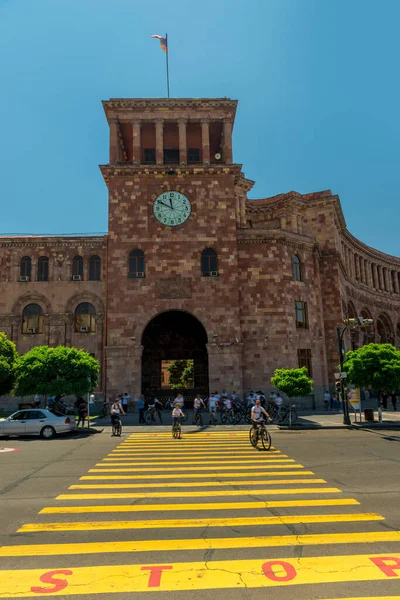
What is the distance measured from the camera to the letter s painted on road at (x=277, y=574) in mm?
5434

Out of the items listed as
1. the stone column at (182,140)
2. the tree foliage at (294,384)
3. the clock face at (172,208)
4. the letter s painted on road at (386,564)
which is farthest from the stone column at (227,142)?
the letter s painted on road at (386,564)

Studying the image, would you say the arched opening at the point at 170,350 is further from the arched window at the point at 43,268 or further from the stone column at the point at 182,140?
the stone column at the point at 182,140

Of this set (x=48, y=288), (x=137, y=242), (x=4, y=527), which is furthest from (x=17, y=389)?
(x=4, y=527)

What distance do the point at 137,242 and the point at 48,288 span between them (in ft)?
26.8

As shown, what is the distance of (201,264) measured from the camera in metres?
33.5

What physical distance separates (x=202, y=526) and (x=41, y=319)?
98.1 feet

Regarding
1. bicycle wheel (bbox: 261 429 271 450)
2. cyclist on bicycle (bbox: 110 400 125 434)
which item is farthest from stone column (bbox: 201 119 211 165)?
bicycle wheel (bbox: 261 429 271 450)

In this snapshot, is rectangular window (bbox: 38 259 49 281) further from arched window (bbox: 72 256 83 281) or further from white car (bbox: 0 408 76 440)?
white car (bbox: 0 408 76 440)

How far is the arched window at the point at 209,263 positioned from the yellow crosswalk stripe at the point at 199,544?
88.7 ft

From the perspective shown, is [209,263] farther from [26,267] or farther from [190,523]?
[190,523]

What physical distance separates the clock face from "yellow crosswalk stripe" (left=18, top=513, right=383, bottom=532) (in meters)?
27.9

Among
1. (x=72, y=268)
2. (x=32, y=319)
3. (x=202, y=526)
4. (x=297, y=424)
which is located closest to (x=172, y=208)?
(x=72, y=268)

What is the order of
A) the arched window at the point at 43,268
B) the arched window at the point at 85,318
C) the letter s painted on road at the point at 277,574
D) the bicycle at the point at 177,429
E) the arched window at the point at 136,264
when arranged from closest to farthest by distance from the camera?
the letter s painted on road at the point at 277,574, the bicycle at the point at 177,429, the arched window at the point at 136,264, the arched window at the point at 85,318, the arched window at the point at 43,268

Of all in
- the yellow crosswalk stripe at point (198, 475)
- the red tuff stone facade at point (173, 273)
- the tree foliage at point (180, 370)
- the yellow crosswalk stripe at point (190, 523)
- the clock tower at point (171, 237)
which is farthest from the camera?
the tree foliage at point (180, 370)
